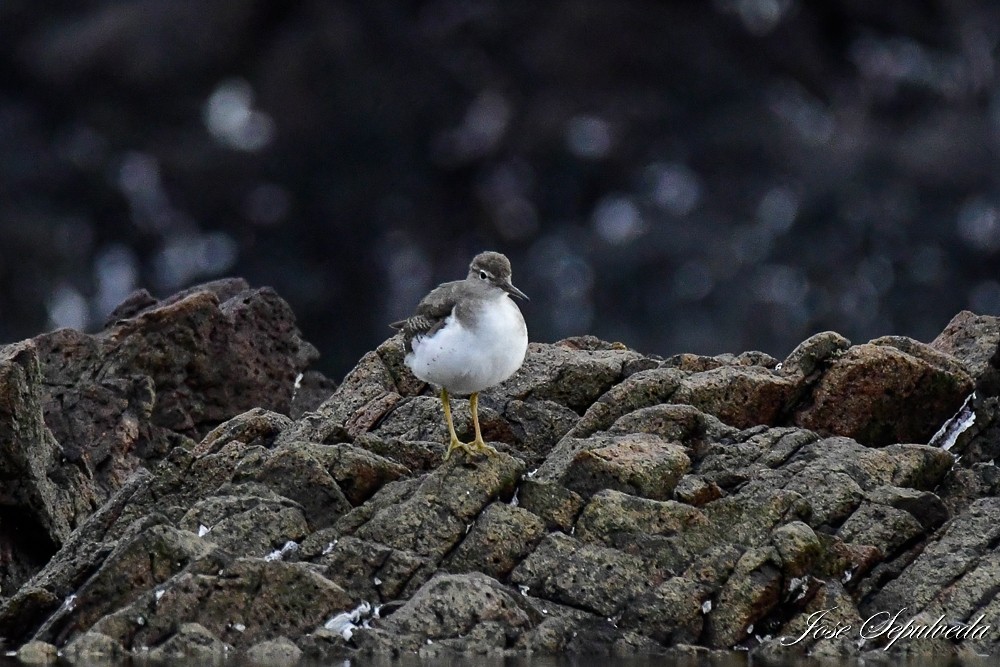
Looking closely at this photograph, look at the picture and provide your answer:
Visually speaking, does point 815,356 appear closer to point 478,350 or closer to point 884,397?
point 884,397

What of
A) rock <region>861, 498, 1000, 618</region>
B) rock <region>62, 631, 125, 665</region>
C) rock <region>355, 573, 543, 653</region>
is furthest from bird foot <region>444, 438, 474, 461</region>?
rock <region>861, 498, 1000, 618</region>

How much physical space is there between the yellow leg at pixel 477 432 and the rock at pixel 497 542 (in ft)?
1.75

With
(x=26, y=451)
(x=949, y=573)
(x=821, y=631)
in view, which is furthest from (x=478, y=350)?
(x=26, y=451)

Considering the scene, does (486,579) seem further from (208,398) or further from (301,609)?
(208,398)

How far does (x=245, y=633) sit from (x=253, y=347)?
21.1 ft

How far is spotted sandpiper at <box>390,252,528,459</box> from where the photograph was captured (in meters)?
9.85

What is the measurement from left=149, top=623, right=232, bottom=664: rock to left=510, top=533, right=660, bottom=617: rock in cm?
177

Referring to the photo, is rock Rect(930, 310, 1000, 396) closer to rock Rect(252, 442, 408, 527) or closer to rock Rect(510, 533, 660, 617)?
rock Rect(510, 533, 660, 617)

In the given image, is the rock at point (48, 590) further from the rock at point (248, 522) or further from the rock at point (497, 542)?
the rock at point (497, 542)

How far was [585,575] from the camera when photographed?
9.17 meters

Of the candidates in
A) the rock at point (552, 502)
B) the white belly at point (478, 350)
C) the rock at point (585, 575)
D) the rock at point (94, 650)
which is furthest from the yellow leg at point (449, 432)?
the rock at point (94, 650)

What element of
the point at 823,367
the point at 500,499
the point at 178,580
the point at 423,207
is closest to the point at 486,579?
the point at 500,499

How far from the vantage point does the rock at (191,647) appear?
27.4 feet

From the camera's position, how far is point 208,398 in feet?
48.3
